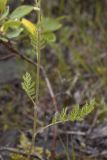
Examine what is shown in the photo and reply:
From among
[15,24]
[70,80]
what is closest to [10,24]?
[15,24]

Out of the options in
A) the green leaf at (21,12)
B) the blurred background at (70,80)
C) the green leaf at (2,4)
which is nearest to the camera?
the green leaf at (2,4)

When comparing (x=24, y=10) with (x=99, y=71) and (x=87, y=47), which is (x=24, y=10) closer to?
(x=99, y=71)

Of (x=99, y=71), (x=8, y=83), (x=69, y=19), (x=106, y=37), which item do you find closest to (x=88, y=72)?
(x=99, y=71)

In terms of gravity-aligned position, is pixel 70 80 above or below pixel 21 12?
below

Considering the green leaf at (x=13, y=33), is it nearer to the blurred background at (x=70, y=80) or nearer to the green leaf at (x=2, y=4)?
the green leaf at (x=2, y=4)

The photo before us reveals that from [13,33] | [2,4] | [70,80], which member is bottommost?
[70,80]

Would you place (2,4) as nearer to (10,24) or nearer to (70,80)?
(10,24)

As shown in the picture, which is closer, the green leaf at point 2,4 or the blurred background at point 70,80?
the green leaf at point 2,4

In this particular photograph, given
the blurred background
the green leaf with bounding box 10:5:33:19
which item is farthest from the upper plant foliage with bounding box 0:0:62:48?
the blurred background

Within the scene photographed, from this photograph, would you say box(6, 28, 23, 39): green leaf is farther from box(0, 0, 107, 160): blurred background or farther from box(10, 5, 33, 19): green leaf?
box(0, 0, 107, 160): blurred background

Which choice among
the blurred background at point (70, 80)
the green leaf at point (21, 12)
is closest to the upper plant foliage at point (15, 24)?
the green leaf at point (21, 12)
